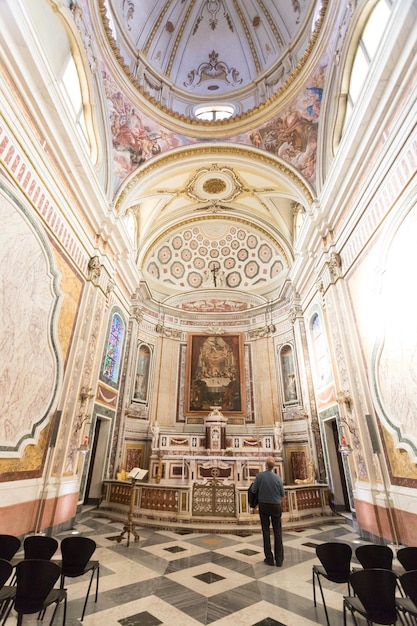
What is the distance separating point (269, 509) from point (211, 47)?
55.4 ft

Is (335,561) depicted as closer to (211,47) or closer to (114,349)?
(114,349)

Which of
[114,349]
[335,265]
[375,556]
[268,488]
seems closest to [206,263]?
[114,349]

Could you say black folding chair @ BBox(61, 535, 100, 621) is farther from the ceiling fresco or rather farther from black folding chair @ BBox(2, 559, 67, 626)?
the ceiling fresco

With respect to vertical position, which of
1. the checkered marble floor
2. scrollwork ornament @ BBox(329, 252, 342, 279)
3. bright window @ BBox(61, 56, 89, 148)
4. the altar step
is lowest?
the checkered marble floor

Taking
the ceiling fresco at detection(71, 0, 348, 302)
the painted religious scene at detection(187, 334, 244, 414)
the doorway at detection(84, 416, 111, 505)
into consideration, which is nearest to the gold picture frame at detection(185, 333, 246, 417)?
the painted religious scene at detection(187, 334, 244, 414)

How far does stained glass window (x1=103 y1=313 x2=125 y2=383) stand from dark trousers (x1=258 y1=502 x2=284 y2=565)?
7.43 m

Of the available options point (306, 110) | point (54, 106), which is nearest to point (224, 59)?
point (306, 110)

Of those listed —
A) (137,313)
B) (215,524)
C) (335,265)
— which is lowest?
(215,524)

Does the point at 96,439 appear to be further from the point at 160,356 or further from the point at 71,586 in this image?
the point at 71,586

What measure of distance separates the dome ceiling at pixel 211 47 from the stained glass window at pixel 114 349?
8145 millimetres

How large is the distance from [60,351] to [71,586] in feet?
15.0

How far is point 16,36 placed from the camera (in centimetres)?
554

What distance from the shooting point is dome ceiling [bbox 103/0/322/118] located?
1086 centimetres

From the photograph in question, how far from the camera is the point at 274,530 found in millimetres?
4902
